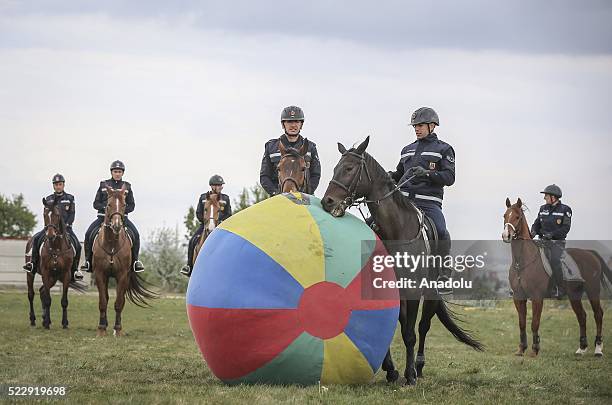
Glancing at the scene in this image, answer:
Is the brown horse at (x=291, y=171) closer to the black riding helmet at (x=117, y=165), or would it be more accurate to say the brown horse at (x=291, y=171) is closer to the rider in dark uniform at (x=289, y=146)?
the rider in dark uniform at (x=289, y=146)

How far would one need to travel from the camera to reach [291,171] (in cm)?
1068

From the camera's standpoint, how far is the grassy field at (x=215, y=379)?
882 centimetres

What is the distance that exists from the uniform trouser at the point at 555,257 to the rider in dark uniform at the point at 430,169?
6.60 meters

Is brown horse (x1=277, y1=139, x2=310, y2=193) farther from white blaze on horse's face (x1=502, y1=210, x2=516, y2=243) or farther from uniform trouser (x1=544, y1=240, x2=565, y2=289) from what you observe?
uniform trouser (x1=544, y1=240, x2=565, y2=289)

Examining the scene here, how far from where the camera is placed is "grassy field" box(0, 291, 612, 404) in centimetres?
882

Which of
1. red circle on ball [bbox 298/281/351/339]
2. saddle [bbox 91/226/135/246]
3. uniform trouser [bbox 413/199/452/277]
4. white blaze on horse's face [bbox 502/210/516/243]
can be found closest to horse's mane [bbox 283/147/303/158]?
uniform trouser [bbox 413/199/452/277]

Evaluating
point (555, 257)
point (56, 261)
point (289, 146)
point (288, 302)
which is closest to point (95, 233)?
point (56, 261)

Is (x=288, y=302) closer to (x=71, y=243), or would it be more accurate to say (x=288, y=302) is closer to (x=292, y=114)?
(x=292, y=114)

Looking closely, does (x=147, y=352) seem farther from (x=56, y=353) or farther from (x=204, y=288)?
(x=204, y=288)

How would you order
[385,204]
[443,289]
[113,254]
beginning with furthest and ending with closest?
[113,254], [443,289], [385,204]

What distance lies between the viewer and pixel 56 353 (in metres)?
14.1

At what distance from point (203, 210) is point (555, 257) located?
7.80 m

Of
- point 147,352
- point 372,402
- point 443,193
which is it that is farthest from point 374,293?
point 147,352

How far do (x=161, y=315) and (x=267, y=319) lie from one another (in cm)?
1823
